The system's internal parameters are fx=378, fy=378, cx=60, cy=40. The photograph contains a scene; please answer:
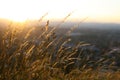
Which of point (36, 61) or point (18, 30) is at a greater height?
point (18, 30)

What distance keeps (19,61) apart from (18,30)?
1.31 feet

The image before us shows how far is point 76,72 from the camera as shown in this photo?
6.00 meters

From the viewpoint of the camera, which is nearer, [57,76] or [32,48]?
[32,48]

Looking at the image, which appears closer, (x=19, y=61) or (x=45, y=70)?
(x=19, y=61)

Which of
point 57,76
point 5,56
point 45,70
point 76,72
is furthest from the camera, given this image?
point 76,72

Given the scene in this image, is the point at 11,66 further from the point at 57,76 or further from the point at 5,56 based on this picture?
the point at 57,76

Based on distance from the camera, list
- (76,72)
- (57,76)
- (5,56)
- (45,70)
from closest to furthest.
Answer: (5,56)
(45,70)
(57,76)
(76,72)

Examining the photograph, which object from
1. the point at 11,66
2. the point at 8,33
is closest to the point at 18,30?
the point at 8,33

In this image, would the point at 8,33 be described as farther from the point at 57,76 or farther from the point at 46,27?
the point at 57,76

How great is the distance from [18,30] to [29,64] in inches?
18.6

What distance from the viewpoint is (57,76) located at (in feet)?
18.4

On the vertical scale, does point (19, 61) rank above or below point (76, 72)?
above

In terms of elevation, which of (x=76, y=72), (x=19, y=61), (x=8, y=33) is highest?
(x=8, y=33)

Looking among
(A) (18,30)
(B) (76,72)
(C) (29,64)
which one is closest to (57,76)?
(B) (76,72)
